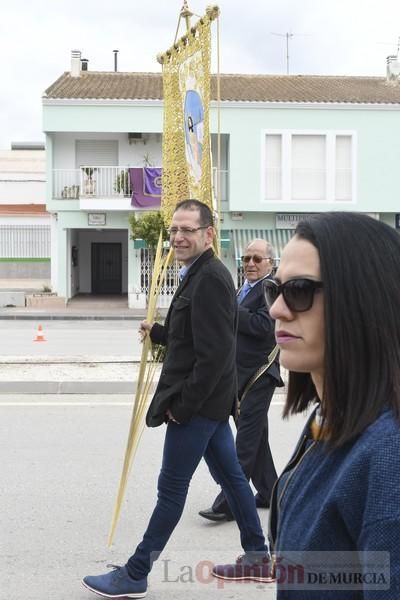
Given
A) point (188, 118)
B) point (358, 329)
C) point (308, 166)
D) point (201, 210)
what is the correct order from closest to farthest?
point (358, 329)
point (201, 210)
point (188, 118)
point (308, 166)

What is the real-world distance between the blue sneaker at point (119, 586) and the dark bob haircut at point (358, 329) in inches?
93.5

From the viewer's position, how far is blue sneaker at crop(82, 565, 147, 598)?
3.53m

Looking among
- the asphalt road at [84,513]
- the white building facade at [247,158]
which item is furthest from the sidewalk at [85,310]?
the asphalt road at [84,513]

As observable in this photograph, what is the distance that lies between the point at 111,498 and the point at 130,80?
26.5 m

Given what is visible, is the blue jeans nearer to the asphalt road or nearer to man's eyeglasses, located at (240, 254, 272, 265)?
the asphalt road

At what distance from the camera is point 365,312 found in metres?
1.45

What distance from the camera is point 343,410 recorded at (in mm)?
1476

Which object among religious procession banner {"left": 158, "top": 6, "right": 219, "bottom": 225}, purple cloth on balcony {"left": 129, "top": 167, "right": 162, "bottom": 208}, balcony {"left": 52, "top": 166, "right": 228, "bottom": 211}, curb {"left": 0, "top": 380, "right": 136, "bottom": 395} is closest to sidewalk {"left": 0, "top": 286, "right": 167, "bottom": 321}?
balcony {"left": 52, "top": 166, "right": 228, "bottom": 211}

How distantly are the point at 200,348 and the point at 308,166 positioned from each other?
23.4m

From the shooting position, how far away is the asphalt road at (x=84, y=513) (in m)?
3.79

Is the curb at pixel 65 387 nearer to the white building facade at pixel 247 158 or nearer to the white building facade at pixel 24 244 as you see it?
the white building facade at pixel 247 158

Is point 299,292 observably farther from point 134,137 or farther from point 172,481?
point 134,137

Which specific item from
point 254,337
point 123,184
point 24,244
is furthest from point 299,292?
point 24,244

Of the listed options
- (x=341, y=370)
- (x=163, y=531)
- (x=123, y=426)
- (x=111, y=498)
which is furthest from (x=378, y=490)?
(x=123, y=426)
